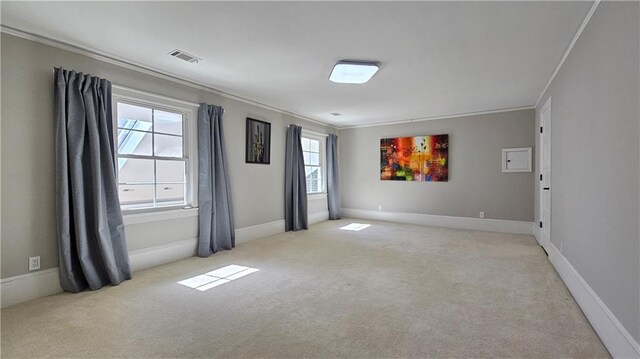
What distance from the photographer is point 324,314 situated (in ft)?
7.96

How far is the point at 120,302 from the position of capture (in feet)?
8.69

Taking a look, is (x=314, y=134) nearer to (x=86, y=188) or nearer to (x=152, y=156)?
(x=152, y=156)

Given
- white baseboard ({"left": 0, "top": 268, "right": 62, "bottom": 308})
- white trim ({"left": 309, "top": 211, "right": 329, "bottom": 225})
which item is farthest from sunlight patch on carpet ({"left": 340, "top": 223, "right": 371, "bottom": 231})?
white baseboard ({"left": 0, "top": 268, "right": 62, "bottom": 308})

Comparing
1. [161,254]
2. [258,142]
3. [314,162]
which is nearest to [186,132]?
[258,142]

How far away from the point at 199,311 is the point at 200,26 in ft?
8.01

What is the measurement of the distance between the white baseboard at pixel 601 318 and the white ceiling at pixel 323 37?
2.19 m

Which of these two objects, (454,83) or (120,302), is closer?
(120,302)

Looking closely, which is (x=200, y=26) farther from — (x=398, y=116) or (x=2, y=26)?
(x=398, y=116)

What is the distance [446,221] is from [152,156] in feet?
18.5

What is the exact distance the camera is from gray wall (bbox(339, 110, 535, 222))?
5637mm

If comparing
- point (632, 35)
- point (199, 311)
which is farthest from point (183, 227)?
point (632, 35)

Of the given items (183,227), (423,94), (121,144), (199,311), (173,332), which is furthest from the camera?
(423,94)

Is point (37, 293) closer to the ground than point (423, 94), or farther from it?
closer to the ground

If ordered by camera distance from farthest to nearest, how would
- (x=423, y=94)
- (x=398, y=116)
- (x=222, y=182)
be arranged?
(x=398, y=116), (x=423, y=94), (x=222, y=182)
